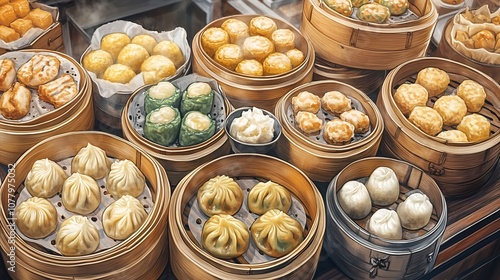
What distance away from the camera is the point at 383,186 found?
2.71 m

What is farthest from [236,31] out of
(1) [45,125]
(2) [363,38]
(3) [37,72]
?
(1) [45,125]

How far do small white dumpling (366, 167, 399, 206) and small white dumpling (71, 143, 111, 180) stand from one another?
136 centimetres

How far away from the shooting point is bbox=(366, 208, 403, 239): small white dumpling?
2.53m

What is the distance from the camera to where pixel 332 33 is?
332 cm

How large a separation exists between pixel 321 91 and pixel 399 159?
0.61 m

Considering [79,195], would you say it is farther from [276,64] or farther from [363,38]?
[363,38]

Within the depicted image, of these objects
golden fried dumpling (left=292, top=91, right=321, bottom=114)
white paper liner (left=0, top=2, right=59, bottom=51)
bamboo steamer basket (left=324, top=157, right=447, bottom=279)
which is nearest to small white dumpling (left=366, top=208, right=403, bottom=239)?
bamboo steamer basket (left=324, top=157, right=447, bottom=279)

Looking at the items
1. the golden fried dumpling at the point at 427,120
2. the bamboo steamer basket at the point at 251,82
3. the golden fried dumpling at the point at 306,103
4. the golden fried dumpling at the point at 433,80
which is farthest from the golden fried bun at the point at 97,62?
the golden fried dumpling at the point at 433,80

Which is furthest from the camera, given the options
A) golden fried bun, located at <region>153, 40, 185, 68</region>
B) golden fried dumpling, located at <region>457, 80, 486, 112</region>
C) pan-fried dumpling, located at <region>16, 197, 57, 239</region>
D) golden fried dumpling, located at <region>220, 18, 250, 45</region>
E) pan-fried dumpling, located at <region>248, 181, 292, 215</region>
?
golden fried dumpling, located at <region>220, 18, 250, 45</region>

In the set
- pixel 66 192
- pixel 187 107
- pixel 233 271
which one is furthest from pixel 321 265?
pixel 66 192

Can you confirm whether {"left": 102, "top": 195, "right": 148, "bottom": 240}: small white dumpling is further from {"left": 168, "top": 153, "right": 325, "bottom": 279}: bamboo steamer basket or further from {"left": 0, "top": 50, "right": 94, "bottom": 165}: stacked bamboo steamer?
{"left": 0, "top": 50, "right": 94, "bottom": 165}: stacked bamboo steamer

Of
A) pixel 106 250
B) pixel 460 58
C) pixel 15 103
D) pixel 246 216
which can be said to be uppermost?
pixel 460 58

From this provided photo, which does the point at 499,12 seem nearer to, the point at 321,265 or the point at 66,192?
the point at 321,265

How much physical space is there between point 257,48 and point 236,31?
0.74ft
